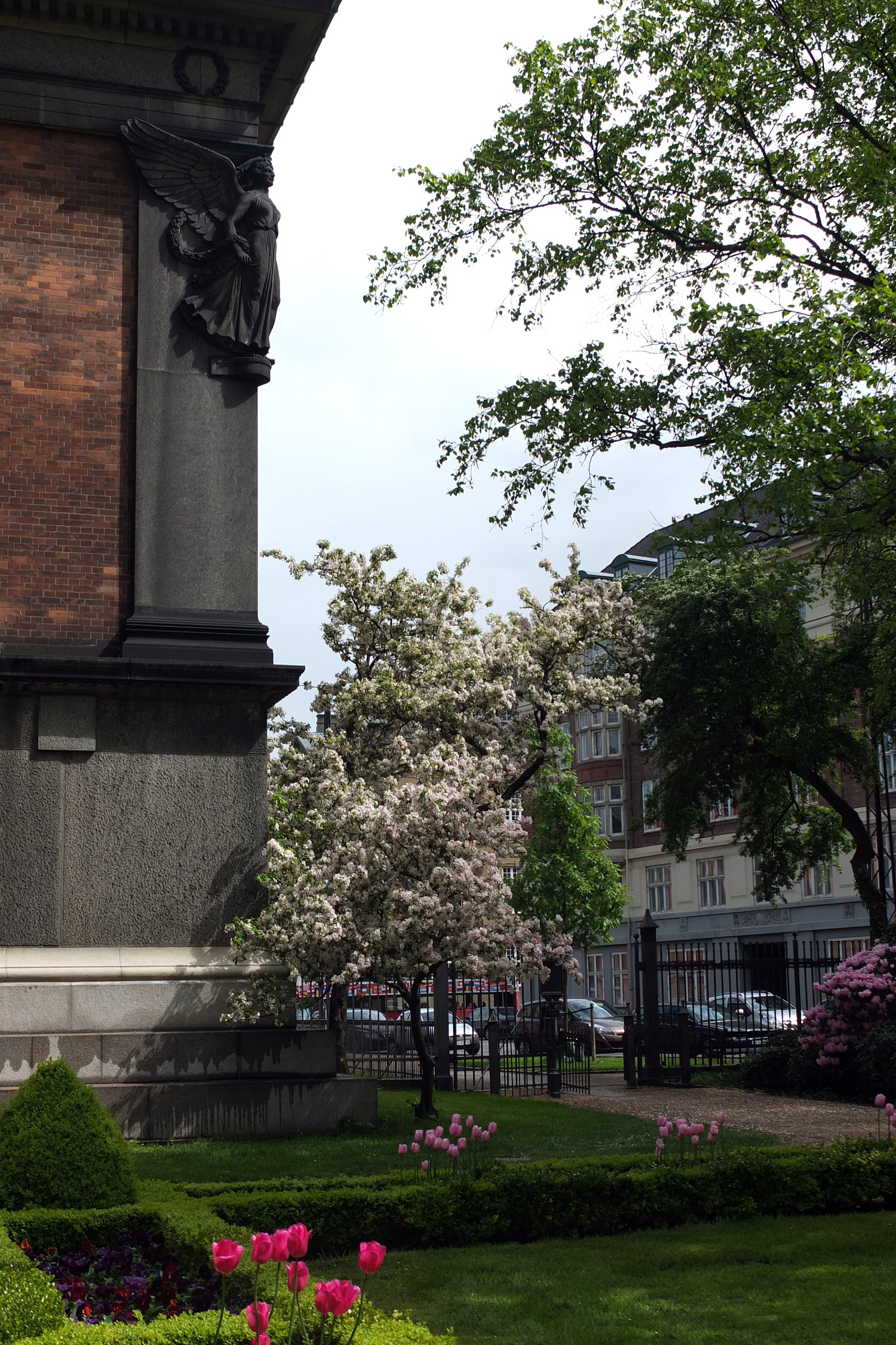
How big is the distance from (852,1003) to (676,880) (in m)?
46.9

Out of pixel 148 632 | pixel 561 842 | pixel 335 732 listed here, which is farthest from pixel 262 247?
pixel 561 842

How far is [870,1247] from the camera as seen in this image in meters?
9.10

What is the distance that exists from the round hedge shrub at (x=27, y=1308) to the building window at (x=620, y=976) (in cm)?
6834

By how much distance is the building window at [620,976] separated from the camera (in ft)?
238

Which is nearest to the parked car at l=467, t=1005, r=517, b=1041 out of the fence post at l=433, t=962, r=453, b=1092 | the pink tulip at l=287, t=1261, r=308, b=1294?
the fence post at l=433, t=962, r=453, b=1092

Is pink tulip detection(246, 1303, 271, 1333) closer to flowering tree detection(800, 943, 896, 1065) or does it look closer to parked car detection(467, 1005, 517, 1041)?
flowering tree detection(800, 943, 896, 1065)

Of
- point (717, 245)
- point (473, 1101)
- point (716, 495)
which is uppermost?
point (717, 245)

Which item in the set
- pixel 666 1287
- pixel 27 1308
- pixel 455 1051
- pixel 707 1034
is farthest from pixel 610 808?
pixel 27 1308

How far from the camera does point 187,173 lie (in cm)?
1576

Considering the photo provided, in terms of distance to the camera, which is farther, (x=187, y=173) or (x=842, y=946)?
(x=842, y=946)

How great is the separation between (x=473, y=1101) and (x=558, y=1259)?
1253 centimetres

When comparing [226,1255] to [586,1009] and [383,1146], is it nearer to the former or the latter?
[383,1146]

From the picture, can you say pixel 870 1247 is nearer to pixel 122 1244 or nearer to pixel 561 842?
pixel 122 1244

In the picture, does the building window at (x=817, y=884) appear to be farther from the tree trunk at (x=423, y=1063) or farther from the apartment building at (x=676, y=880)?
the tree trunk at (x=423, y=1063)
